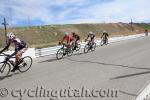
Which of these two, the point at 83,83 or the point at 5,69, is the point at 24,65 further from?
the point at 83,83

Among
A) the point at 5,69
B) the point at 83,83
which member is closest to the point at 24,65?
the point at 5,69

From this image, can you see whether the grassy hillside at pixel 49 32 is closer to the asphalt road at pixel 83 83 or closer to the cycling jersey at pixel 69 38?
the cycling jersey at pixel 69 38

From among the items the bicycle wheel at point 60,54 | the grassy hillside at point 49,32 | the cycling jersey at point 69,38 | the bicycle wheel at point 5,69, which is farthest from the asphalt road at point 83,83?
the grassy hillside at point 49,32

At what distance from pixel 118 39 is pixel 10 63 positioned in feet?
83.6

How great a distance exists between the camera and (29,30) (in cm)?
8031

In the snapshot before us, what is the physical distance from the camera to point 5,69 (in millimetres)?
11445

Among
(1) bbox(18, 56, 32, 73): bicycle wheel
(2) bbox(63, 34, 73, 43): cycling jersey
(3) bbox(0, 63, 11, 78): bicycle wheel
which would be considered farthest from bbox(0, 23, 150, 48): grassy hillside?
(3) bbox(0, 63, 11, 78): bicycle wheel

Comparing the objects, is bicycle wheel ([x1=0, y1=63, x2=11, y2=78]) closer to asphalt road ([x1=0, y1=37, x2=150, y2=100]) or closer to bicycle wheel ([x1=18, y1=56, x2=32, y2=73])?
asphalt road ([x1=0, y1=37, x2=150, y2=100])

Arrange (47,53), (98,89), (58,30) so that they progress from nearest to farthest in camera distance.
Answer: (98,89) < (47,53) < (58,30)

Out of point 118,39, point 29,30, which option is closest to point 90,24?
point 29,30

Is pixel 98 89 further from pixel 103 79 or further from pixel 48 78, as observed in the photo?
pixel 48 78

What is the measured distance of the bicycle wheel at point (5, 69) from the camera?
37.1 feet

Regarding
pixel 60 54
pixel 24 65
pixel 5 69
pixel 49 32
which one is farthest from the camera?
pixel 49 32

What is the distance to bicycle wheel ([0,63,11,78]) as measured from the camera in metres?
11.3
